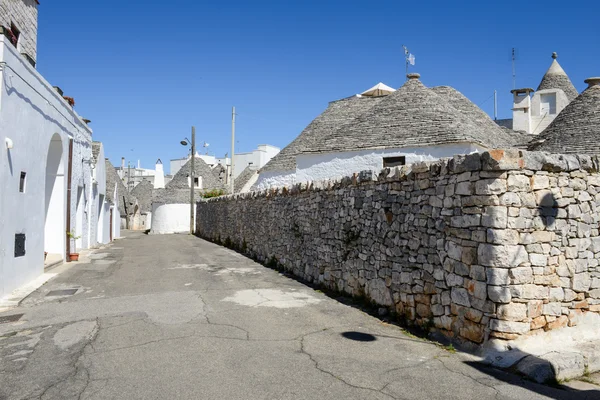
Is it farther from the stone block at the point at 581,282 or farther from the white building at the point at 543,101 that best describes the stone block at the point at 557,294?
the white building at the point at 543,101

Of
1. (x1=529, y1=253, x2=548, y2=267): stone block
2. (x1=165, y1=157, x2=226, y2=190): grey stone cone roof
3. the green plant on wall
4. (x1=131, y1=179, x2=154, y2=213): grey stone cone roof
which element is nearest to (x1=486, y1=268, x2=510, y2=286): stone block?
(x1=529, y1=253, x2=548, y2=267): stone block

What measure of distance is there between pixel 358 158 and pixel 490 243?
12.9 m

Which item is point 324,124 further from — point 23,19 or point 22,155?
point 22,155

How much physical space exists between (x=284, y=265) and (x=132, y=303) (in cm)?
502

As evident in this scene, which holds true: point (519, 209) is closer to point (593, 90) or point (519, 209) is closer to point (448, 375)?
point (448, 375)

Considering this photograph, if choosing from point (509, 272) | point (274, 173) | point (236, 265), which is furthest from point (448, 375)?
point (274, 173)

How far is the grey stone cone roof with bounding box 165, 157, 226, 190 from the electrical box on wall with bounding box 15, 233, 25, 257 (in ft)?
119

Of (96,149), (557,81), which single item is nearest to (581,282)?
(96,149)

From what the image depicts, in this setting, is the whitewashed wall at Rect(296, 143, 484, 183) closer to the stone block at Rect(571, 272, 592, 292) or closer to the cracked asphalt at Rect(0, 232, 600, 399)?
the cracked asphalt at Rect(0, 232, 600, 399)

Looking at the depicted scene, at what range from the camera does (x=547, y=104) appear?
32.0 metres

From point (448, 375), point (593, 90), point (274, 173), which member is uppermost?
point (593, 90)

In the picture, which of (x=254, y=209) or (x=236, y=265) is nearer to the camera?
(x=236, y=265)

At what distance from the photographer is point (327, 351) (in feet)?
18.2

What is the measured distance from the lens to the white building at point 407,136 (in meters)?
16.1
